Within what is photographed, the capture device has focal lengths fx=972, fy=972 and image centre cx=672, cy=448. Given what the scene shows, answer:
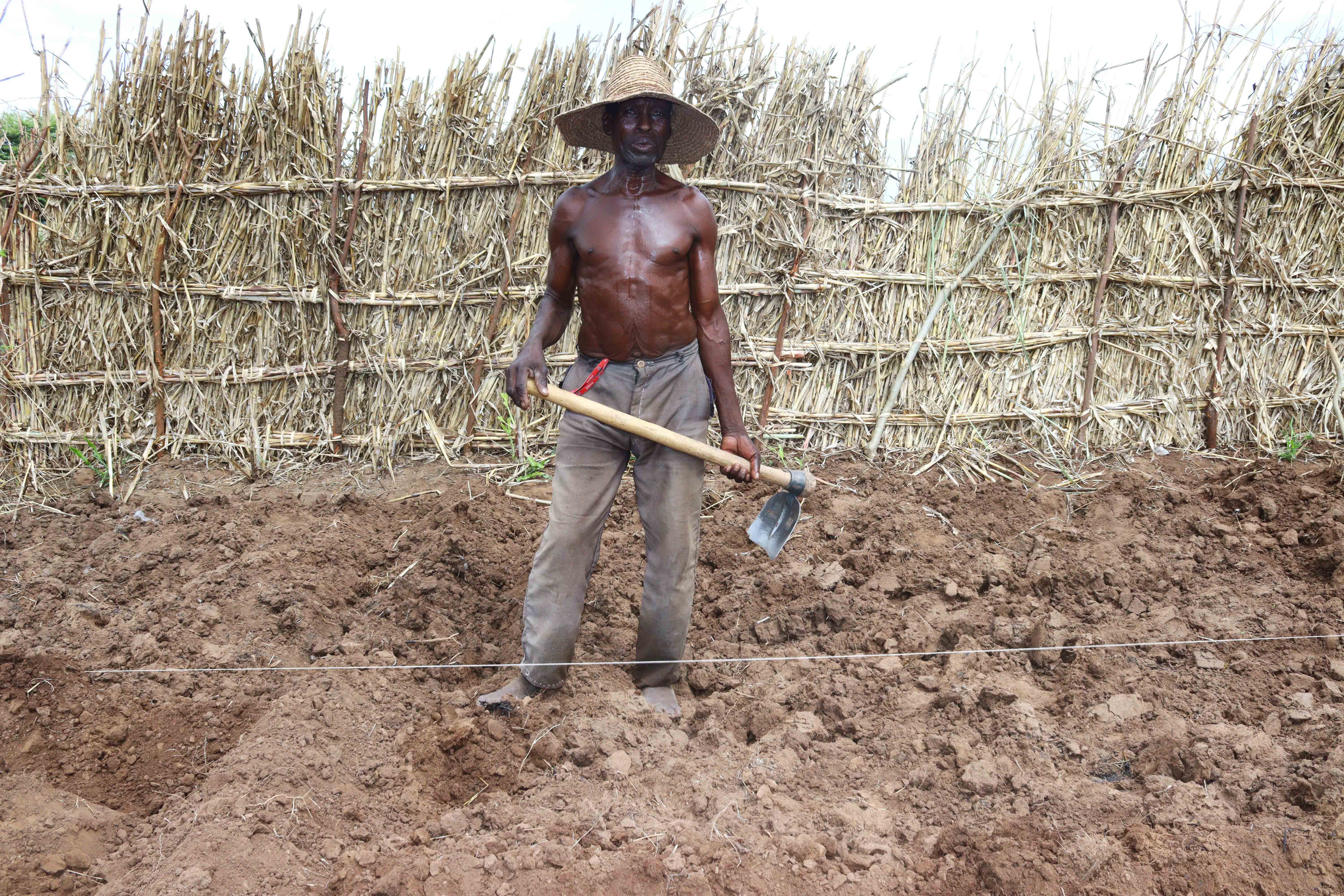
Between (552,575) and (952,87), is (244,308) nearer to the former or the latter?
(552,575)

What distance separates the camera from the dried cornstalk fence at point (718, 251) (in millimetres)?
5242

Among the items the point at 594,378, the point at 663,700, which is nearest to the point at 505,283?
the point at 594,378

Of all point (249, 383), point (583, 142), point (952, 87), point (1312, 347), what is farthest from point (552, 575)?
point (1312, 347)

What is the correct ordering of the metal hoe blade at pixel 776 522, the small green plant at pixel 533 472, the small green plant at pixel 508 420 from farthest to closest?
the small green plant at pixel 508 420 → the small green plant at pixel 533 472 → the metal hoe blade at pixel 776 522

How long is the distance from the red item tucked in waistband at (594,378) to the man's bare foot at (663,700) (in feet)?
3.52

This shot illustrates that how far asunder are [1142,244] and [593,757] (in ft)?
15.7

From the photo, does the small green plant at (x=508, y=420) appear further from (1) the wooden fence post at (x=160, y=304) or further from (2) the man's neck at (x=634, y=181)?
(2) the man's neck at (x=634, y=181)

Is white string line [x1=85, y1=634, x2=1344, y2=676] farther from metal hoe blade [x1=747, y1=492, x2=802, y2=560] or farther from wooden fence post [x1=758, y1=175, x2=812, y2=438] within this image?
wooden fence post [x1=758, y1=175, x2=812, y2=438]

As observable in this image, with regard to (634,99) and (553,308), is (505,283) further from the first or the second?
(634,99)

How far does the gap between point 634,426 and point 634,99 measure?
1.03 metres

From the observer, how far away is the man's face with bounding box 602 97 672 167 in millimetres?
3064

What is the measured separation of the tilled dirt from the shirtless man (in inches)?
13.9

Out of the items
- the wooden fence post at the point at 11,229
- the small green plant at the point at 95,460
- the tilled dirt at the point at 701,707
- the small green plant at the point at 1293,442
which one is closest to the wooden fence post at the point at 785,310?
the tilled dirt at the point at 701,707

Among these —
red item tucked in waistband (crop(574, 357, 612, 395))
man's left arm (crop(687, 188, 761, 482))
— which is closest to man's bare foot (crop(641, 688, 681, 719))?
man's left arm (crop(687, 188, 761, 482))
